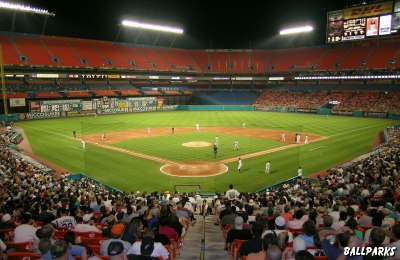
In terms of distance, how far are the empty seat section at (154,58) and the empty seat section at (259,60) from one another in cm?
2512

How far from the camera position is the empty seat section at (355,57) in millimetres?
69387

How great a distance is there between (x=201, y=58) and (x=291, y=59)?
2665cm

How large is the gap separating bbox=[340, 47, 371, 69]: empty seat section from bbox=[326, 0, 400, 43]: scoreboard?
76.9 ft

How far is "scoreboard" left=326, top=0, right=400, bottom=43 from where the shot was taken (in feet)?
142

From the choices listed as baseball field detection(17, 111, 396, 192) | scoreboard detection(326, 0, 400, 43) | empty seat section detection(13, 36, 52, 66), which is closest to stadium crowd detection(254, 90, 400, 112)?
baseball field detection(17, 111, 396, 192)

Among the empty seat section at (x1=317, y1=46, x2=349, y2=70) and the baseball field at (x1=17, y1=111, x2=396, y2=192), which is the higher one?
the empty seat section at (x1=317, y1=46, x2=349, y2=70)

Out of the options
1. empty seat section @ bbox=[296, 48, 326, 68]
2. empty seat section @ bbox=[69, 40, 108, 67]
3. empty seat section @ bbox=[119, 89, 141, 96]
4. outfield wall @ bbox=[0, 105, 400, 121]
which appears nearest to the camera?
outfield wall @ bbox=[0, 105, 400, 121]

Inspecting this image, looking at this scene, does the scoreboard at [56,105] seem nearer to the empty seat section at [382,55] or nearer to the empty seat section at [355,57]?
the empty seat section at [355,57]

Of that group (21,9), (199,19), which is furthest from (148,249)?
(199,19)

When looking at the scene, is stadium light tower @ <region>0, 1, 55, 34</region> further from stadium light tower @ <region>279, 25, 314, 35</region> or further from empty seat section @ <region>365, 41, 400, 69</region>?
empty seat section @ <region>365, 41, 400, 69</region>

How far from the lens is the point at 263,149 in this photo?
31.8m

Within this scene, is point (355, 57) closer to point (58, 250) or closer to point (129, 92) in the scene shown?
point (129, 92)

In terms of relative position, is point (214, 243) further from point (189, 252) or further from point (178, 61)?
point (178, 61)

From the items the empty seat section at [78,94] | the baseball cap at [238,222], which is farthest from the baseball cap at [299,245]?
the empty seat section at [78,94]
